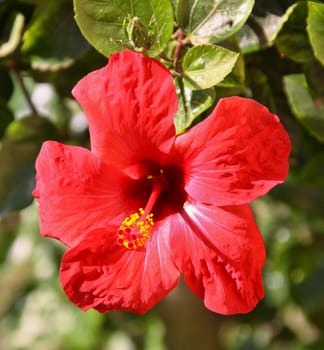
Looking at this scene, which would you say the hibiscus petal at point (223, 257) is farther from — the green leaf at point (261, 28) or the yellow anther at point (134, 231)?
the green leaf at point (261, 28)

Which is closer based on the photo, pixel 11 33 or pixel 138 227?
pixel 138 227

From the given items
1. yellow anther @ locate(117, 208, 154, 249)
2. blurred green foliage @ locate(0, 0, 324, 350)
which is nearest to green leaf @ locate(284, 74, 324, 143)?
blurred green foliage @ locate(0, 0, 324, 350)

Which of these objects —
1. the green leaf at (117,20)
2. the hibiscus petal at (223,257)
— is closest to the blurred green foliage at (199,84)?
the green leaf at (117,20)

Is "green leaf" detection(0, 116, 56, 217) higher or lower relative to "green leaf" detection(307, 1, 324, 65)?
lower

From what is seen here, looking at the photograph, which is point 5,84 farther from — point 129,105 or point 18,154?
point 129,105

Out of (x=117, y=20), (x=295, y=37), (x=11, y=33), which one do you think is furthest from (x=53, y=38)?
(x=295, y=37)

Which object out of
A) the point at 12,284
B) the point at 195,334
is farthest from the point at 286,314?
the point at 12,284

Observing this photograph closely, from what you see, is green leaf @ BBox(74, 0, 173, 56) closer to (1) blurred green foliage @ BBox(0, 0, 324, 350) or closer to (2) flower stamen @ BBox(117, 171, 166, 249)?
(1) blurred green foliage @ BBox(0, 0, 324, 350)
